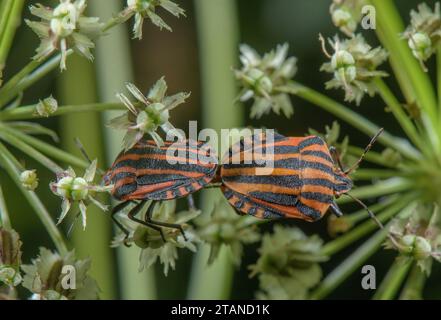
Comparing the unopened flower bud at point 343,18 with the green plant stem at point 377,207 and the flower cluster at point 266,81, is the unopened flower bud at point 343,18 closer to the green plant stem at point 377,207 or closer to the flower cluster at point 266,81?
the flower cluster at point 266,81

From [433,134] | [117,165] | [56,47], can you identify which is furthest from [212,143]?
[433,134]

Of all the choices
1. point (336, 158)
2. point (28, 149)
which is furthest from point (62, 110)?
point (336, 158)

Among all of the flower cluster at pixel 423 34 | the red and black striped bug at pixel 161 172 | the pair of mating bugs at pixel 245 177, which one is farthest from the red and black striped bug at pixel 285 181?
the flower cluster at pixel 423 34

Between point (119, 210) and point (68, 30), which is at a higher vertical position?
point (68, 30)

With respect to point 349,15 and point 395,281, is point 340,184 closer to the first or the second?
point 395,281

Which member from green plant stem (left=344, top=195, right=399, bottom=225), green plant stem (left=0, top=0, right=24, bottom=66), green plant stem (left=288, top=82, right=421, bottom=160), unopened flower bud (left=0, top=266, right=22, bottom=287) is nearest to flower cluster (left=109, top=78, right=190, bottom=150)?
green plant stem (left=0, top=0, right=24, bottom=66)

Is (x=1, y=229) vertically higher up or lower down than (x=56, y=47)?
lower down
